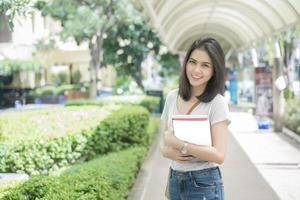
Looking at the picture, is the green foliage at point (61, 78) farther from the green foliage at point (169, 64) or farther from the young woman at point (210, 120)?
the young woman at point (210, 120)

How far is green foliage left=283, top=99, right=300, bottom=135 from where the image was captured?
1208cm

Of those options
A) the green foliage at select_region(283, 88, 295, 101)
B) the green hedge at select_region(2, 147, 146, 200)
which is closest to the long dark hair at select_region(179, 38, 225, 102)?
the green hedge at select_region(2, 147, 146, 200)

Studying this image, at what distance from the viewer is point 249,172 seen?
319 inches

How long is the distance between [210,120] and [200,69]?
296 mm

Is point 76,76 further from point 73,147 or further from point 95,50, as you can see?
point 73,147

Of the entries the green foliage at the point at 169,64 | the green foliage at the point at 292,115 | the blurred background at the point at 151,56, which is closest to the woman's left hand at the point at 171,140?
the blurred background at the point at 151,56

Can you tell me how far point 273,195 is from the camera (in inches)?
256

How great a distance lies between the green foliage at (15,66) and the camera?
25370mm

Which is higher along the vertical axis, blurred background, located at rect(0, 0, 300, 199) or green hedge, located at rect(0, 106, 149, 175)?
blurred background, located at rect(0, 0, 300, 199)

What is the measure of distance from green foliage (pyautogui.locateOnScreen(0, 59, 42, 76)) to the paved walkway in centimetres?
1571

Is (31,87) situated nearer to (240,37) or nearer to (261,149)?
(240,37)

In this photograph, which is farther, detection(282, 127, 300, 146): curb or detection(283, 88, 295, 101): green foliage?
detection(283, 88, 295, 101): green foliage

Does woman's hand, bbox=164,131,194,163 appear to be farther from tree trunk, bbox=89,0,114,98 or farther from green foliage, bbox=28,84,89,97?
green foliage, bbox=28,84,89,97

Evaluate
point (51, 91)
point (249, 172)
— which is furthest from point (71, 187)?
point (51, 91)
